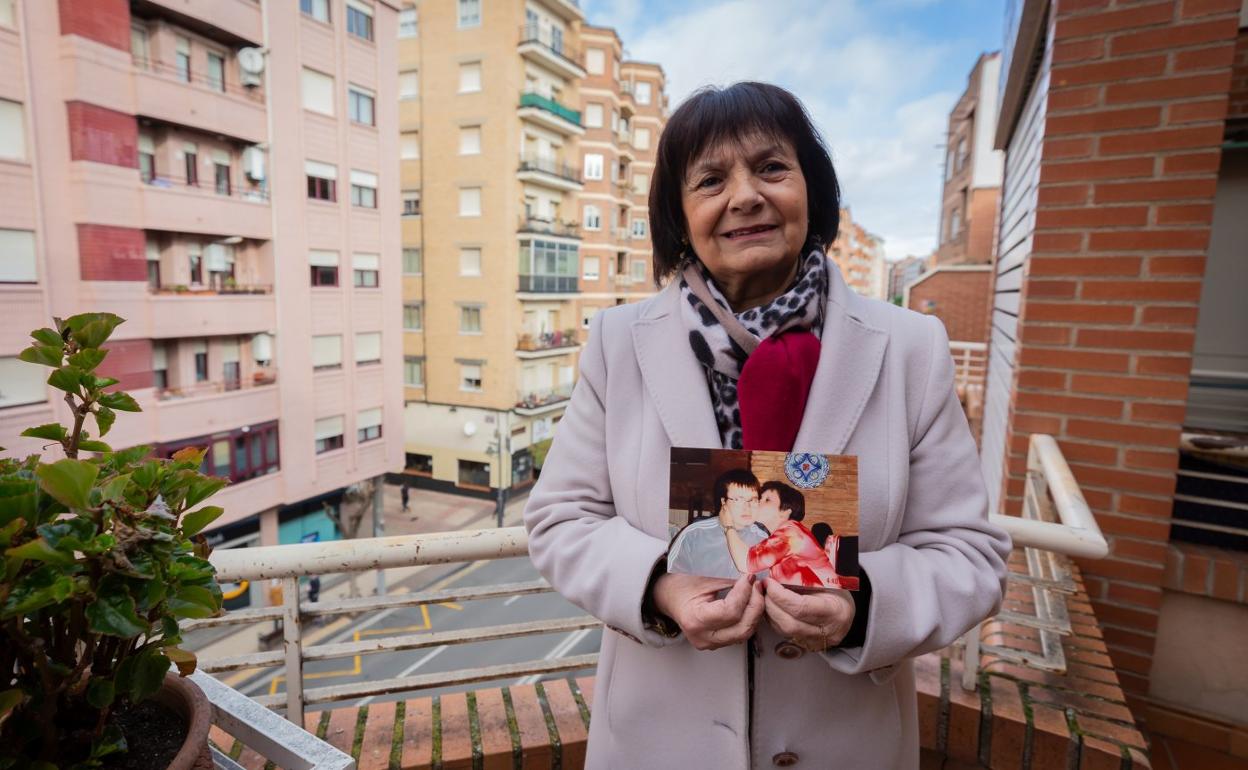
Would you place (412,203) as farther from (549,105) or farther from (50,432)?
(50,432)

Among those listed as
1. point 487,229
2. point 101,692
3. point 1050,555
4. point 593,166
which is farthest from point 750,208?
point 593,166

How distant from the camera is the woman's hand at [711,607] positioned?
88cm

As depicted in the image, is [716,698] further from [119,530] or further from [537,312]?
[537,312]

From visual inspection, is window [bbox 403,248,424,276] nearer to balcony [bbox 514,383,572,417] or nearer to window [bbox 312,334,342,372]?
balcony [bbox 514,383,572,417]

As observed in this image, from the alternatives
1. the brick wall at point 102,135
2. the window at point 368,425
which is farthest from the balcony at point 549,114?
the brick wall at point 102,135

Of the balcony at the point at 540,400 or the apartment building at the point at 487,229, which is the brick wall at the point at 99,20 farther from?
the balcony at the point at 540,400

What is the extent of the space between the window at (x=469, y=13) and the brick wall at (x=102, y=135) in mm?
10334

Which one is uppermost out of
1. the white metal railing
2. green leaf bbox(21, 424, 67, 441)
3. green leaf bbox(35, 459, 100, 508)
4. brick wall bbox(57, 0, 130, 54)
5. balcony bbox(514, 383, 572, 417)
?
brick wall bbox(57, 0, 130, 54)

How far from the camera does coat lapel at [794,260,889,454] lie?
3.41ft

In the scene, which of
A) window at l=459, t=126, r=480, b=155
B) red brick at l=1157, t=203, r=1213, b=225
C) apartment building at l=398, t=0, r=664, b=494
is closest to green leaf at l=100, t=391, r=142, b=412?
red brick at l=1157, t=203, r=1213, b=225

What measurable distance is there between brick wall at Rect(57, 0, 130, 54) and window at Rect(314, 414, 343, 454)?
638 centimetres

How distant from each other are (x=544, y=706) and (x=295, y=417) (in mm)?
11422

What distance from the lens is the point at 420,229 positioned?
18.4 m

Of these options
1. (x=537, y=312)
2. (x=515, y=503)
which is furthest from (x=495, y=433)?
(x=537, y=312)
